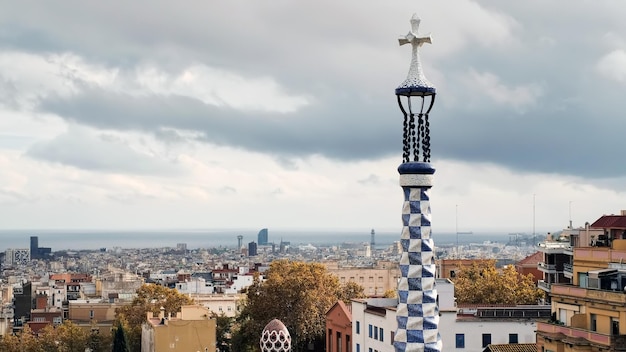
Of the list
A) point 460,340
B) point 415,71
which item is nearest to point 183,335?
point 460,340

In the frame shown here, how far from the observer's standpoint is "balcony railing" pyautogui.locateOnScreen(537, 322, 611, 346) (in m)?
32.6

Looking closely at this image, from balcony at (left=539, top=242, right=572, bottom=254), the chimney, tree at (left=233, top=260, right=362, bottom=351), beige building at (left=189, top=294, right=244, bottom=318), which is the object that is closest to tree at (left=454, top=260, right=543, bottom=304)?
balcony at (left=539, top=242, right=572, bottom=254)

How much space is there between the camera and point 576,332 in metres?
34.0

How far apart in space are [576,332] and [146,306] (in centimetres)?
5579

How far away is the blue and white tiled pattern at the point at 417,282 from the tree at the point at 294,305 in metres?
52.3

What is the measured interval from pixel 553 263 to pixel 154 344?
27.8m

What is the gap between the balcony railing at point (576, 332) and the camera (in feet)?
107

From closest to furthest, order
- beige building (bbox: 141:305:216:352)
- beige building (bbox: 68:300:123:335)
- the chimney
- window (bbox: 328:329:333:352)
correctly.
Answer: window (bbox: 328:329:333:352) < beige building (bbox: 141:305:216:352) < the chimney < beige building (bbox: 68:300:123:335)

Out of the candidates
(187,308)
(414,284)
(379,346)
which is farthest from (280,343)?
(187,308)

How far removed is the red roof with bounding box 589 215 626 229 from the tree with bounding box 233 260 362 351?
30.6 metres

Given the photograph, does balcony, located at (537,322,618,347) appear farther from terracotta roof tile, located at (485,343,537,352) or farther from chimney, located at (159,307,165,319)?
chimney, located at (159,307,165,319)

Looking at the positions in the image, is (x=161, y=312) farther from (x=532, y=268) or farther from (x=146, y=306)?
(x=532, y=268)

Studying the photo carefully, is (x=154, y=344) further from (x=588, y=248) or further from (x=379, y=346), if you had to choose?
(x=588, y=248)

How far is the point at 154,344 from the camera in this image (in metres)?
71.4
